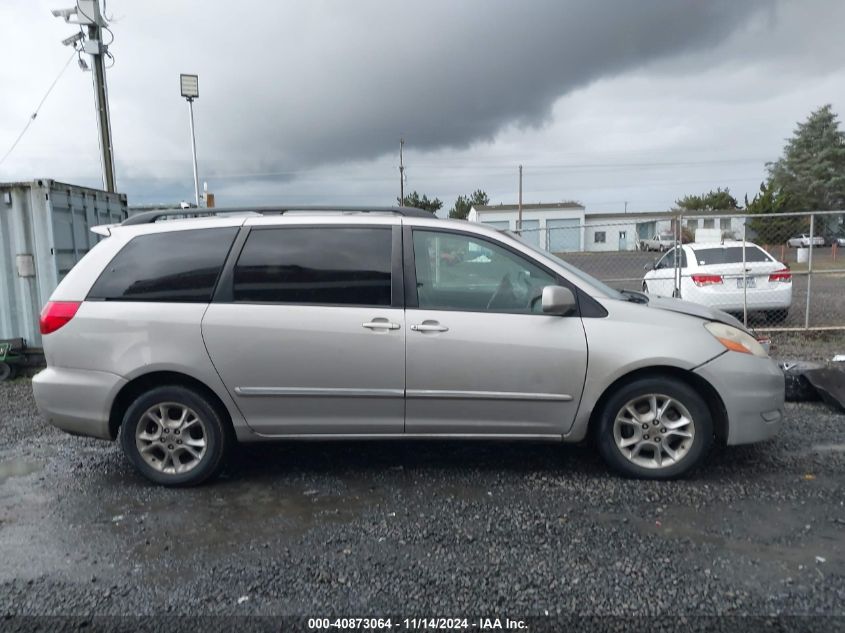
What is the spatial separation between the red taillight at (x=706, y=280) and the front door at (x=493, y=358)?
20.6 ft

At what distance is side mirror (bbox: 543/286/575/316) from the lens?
3740 millimetres

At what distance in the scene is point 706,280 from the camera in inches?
364

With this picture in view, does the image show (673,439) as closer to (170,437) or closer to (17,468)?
(170,437)

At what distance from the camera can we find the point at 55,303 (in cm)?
399

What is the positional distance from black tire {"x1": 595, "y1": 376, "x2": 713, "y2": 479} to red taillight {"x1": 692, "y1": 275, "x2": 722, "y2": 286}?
5972mm

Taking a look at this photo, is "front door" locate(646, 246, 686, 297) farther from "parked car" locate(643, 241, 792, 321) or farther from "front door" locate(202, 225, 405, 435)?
"front door" locate(202, 225, 405, 435)

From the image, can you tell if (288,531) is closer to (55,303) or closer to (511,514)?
(511,514)

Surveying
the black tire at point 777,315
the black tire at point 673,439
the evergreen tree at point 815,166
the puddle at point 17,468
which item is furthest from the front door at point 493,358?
the evergreen tree at point 815,166

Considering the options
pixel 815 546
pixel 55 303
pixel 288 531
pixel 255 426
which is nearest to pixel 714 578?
pixel 815 546

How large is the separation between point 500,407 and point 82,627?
243 cm

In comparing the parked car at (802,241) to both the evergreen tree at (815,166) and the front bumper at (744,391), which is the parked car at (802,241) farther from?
the evergreen tree at (815,166)

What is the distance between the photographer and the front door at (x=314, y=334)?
12.6 ft

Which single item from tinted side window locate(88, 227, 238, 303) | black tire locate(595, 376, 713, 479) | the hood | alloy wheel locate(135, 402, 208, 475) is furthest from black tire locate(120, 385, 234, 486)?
the hood

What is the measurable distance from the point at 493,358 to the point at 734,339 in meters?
1.58
